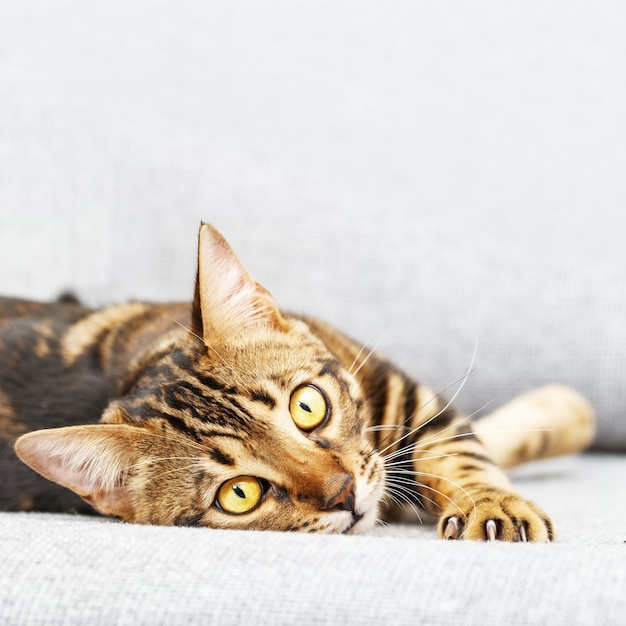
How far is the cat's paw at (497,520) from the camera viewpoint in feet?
3.48

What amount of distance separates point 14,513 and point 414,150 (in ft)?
4.24

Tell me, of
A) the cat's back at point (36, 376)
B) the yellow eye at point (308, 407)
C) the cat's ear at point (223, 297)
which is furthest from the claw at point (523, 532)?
the cat's back at point (36, 376)

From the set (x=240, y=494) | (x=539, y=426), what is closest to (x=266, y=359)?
(x=240, y=494)

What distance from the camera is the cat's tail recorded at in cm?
172

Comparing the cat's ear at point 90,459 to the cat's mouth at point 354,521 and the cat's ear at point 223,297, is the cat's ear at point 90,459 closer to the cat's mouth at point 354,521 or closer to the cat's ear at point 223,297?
the cat's ear at point 223,297

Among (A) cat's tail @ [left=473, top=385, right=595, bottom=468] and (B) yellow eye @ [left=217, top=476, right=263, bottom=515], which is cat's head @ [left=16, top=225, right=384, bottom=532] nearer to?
(B) yellow eye @ [left=217, top=476, right=263, bottom=515]

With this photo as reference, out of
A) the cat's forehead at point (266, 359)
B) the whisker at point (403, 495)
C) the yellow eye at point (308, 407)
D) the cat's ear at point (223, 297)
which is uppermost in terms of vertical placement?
the cat's ear at point (223, 297)

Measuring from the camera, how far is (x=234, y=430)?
1135mm

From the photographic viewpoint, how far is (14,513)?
52.4 inches

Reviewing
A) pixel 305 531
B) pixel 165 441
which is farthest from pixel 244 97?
pixel 305 531

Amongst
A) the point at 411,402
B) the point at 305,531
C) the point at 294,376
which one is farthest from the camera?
the point at 411,402

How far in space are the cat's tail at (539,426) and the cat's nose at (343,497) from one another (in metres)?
0.60

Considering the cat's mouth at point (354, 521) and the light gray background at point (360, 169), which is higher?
the light gray background at point (360, 169)

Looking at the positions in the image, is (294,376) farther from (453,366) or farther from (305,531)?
(453,366)
